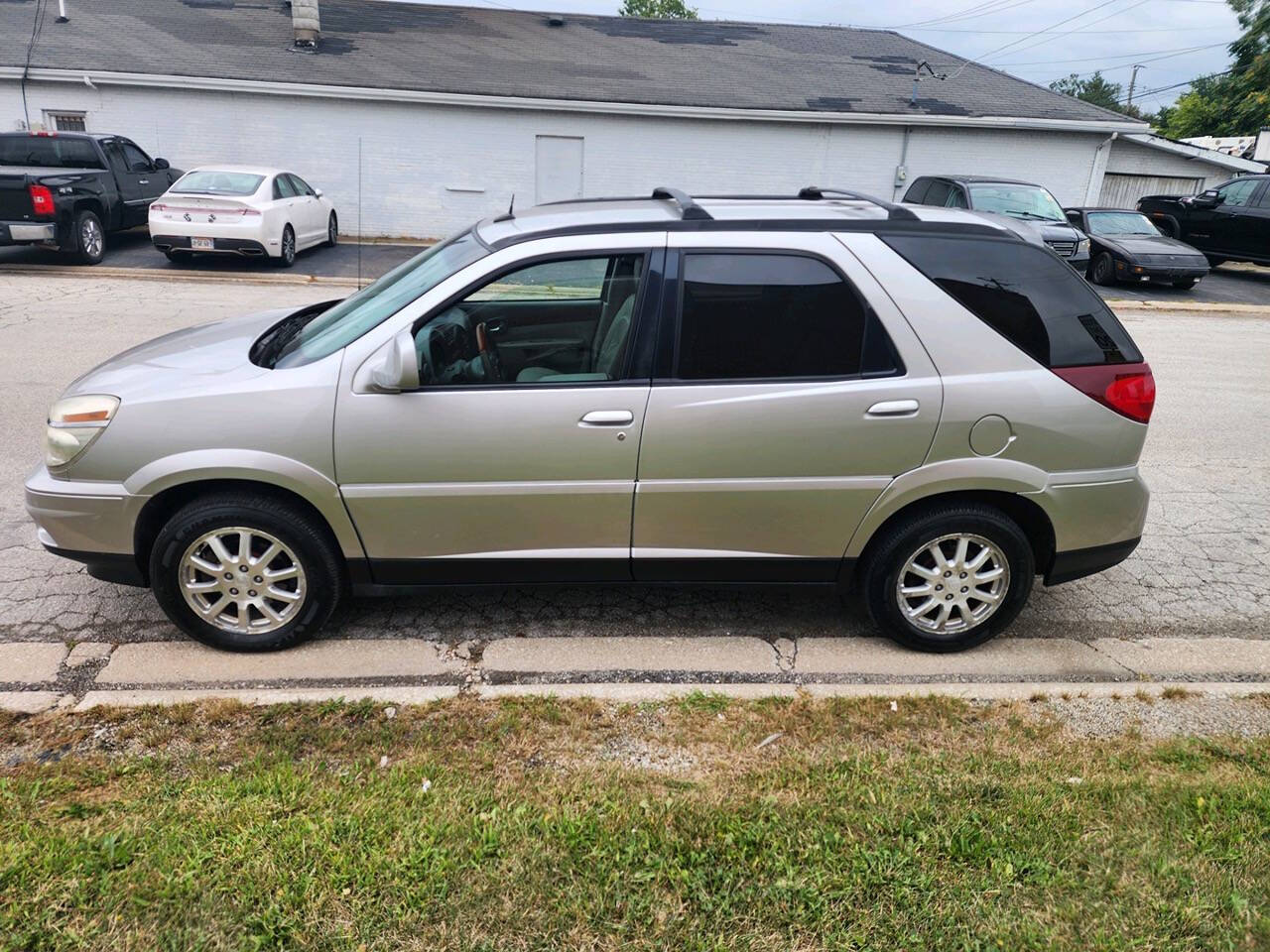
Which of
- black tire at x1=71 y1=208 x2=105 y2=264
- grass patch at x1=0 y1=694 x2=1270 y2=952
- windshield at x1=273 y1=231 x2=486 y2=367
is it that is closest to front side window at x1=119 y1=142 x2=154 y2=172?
black tire at x1=71 y1=208 x2=105 y2=264

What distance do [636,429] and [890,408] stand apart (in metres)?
1.03

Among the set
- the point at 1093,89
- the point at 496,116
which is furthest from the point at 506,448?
the point at 1093,89

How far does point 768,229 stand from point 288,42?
20.9m

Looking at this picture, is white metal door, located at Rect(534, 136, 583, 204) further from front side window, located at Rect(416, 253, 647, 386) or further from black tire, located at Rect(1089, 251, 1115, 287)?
front side window, located at Rect(416, 253, 647, 386)

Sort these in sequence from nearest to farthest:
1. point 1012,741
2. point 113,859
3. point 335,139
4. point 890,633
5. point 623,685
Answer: point 113,859, point 1012,741, point 623,685, point 890,633, point 335,139

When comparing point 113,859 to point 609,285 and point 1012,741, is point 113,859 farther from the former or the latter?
point 1012,741

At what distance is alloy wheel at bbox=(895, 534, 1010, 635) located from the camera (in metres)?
4.09

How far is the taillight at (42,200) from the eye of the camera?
1348 centimetres

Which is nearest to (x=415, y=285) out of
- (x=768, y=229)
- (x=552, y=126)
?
(x=768, y=229)

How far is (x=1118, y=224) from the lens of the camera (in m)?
18.0

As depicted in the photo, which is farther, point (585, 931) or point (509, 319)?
point (509, 319)

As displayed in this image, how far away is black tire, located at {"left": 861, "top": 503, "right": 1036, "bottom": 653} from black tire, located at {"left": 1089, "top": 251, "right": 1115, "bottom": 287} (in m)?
15.2

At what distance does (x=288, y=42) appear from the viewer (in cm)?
2109

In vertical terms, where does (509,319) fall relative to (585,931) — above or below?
above
